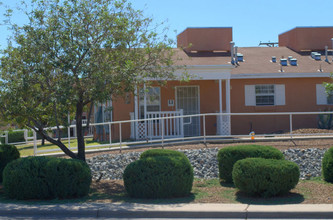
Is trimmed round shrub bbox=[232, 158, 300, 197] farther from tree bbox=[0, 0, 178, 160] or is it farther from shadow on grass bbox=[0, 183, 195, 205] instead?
tree bbox=[0, 0, 178, 160]

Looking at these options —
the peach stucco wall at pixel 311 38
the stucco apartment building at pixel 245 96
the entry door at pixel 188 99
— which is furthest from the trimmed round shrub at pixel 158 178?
the peach stucco wall at pixel 311 38

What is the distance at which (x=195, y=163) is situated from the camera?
1274 centimetres

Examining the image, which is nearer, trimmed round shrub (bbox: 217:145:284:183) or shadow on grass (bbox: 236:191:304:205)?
shadow on grass (bbox: 236:191:304:205)

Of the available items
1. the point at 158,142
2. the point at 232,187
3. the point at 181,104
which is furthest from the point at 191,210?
the point at 181,104

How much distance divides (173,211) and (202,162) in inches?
204

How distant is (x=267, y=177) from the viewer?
859 centimetres

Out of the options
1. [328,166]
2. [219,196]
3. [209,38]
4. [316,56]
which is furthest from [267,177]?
[316,56]

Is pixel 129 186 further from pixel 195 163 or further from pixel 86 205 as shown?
pixel 195 163

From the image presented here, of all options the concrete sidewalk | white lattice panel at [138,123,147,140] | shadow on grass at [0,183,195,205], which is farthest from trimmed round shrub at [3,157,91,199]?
white lattice panel at [138,123,147,140]

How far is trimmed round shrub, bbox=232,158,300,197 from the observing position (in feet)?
28.1

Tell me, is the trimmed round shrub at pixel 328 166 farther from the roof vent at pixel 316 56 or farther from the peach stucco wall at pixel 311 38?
the peach stucco wall at pixel 311 38

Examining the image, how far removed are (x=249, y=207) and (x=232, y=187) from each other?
7.18 ft

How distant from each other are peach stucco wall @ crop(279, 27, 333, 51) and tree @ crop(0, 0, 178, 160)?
15.8m

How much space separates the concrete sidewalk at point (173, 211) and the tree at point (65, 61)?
2.20m
